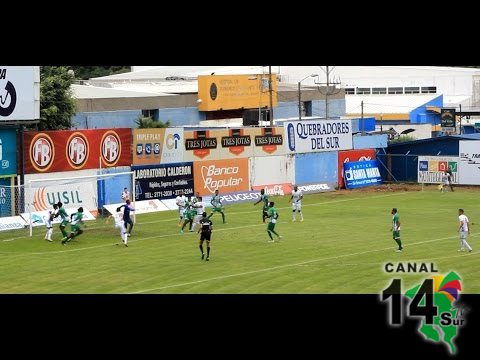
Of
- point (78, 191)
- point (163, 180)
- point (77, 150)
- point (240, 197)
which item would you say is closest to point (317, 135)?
point (240, 197)

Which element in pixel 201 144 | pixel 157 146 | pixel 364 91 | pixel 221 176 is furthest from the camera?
pixel 364 91

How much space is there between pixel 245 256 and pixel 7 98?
45.8 feet

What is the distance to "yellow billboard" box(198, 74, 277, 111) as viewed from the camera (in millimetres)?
84438

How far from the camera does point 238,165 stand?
59031 mm

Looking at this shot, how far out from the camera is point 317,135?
64375 mm

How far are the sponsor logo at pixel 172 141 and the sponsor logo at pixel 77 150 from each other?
234 inches

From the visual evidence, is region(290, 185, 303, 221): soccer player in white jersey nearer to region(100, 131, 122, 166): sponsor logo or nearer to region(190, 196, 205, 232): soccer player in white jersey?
region(190, 196, 205, 232): soccer player in white jersey

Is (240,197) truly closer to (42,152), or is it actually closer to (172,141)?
(172,141)

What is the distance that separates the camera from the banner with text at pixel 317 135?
206 feet

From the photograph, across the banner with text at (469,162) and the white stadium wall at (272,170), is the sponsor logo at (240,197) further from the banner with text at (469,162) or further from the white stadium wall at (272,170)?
the banner with text at (469,162)

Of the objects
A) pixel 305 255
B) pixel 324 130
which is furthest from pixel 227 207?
pixel 305 255

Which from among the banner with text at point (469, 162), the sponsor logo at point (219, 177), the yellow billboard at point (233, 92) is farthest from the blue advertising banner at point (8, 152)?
the yellow billboard at point (233, 92)
